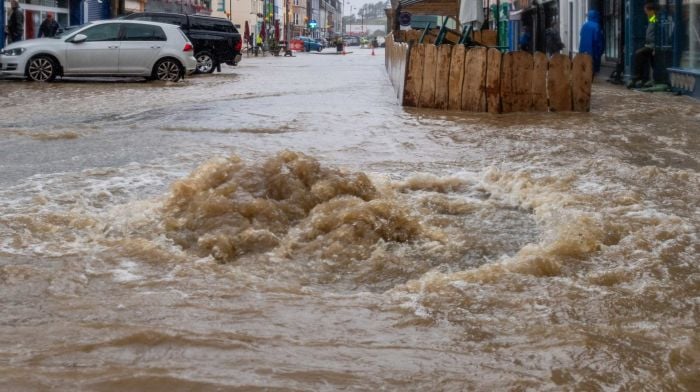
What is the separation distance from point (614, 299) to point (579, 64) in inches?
410

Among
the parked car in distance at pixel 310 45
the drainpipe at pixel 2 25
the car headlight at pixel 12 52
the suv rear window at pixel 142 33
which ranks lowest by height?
the car headlight at pixel 12 52

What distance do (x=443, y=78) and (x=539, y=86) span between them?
4.97 feet

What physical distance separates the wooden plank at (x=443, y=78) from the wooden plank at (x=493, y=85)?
2.22 ft

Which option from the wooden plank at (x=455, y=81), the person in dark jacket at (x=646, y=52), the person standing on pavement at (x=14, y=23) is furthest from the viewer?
the person standing on pavement at (x=14, y=23)

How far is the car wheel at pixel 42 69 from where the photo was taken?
21.3 m

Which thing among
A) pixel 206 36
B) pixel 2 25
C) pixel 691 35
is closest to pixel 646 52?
pixel 691 35

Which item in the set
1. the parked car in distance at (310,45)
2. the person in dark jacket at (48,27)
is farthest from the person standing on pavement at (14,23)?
the parked car in distance at (310,45)

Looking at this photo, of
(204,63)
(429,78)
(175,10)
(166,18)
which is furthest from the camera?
(175,10)

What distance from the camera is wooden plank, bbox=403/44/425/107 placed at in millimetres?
15281

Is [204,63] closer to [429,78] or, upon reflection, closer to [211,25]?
[211,25]

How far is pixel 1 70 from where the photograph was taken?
21.0 m

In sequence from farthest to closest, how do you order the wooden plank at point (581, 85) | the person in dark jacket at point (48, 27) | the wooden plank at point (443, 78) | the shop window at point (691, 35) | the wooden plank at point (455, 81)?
the person in dark jacket at point (48, 27), the shop window at point (691, 35), the wooden plank at point (443, 78), the wooden plank at point (455, 81), the wooden plank at point (581, 85)

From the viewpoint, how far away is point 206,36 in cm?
2781

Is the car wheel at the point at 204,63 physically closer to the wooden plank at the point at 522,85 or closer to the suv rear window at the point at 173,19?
the suv rear window at the point at 173,19
